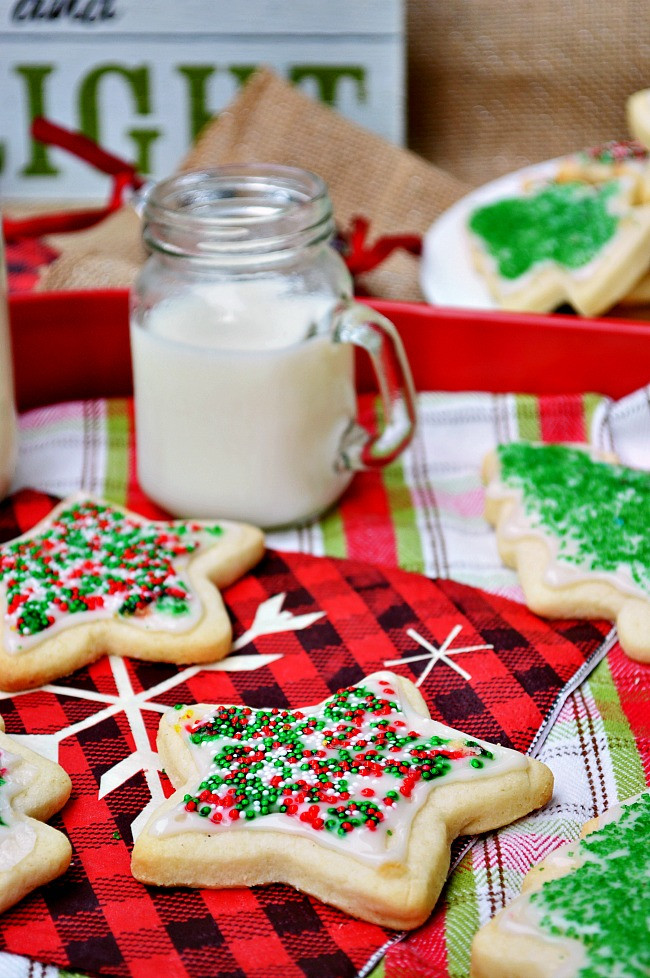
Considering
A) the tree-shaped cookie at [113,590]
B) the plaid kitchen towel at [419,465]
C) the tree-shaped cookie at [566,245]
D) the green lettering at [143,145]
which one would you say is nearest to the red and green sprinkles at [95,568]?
the tree-shaped cookie at [113,590]

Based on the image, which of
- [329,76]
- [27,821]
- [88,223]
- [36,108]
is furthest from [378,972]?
[36,108]

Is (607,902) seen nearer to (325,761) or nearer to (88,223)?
(325,761)

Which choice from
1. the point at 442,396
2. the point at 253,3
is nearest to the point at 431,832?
the point at 442,396

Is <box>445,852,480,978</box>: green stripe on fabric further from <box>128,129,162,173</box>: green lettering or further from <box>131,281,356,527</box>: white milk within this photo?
<box>128,129,162,173</box>: green lettering

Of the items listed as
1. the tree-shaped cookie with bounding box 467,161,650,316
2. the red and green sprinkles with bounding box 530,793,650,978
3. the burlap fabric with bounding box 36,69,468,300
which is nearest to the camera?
the red and green sprinkles with bounding box 530,793,650,978

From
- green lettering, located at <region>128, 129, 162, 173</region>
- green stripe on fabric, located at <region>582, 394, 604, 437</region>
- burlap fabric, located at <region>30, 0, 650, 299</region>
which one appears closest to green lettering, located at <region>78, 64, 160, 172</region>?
green lettering, located at <region>128, 129, 162, 173</region>

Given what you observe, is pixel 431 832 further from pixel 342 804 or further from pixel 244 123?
pixel 244 123
